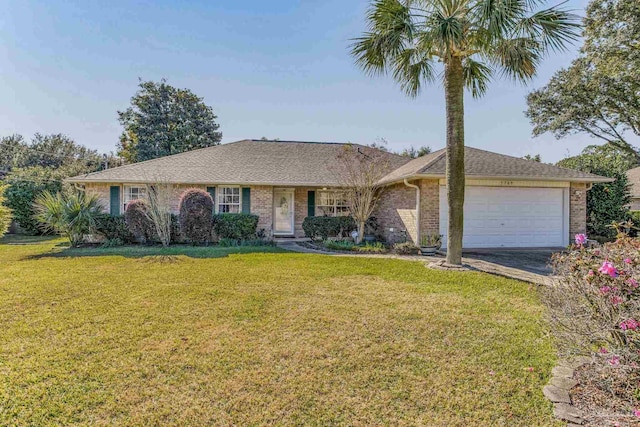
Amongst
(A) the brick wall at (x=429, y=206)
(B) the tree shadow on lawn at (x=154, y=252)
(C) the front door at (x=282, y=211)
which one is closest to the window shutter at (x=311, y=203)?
(C) the front door at (x=282, y=211)

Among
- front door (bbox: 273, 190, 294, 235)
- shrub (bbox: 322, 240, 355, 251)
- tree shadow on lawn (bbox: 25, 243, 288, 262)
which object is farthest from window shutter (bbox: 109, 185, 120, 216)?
shrub (bbox: 322, 240, 355, 251)

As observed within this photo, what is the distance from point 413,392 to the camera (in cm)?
302

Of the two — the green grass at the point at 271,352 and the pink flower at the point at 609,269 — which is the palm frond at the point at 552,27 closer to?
the green grass at the point at 271,352

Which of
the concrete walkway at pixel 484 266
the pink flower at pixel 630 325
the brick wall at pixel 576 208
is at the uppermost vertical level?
the brick wall at pixel 576 208

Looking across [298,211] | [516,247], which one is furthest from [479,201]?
[298,211]

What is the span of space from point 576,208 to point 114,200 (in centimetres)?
1851

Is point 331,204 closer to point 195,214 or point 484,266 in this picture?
point 195,214

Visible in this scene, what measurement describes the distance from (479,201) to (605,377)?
9564mm

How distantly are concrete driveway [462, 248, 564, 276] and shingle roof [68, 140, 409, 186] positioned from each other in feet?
20.2

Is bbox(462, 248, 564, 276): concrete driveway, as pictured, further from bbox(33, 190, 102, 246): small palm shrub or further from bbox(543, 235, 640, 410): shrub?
bbox(33, 190, 102, 246): small palm shrub

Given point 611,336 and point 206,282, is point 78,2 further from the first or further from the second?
point 611,336

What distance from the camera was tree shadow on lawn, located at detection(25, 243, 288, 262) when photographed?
10.1 m

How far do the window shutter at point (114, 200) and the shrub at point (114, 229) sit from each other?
1154 millimetres

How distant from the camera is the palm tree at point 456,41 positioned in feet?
23.5
